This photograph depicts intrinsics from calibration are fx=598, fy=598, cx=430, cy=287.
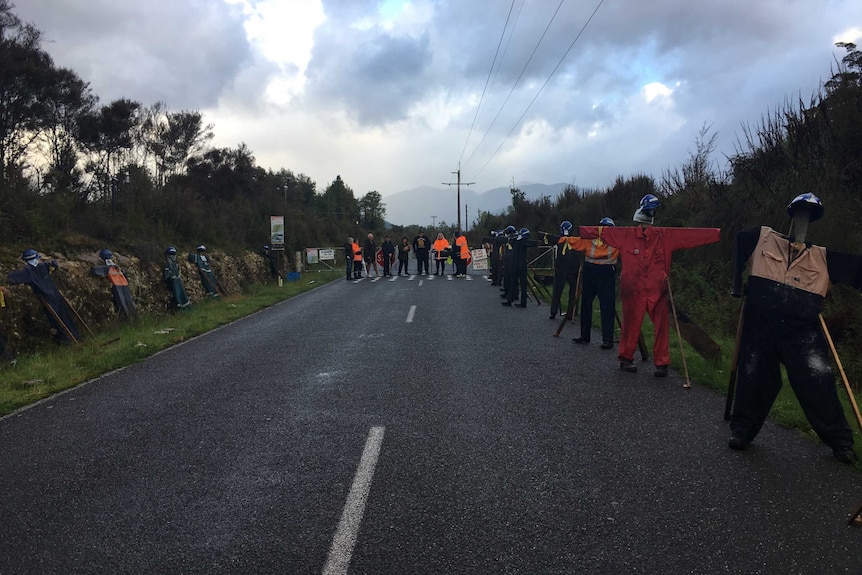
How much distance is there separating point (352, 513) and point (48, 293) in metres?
9.44

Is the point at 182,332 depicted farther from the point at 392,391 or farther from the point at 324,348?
the point at 392,391

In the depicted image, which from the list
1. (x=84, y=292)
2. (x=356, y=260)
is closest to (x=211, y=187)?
(x=356, y=260)

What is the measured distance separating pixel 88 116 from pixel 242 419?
69.1 feet

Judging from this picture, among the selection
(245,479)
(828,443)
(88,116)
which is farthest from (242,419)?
(88,116)

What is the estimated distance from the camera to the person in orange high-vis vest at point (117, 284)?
43.9ft

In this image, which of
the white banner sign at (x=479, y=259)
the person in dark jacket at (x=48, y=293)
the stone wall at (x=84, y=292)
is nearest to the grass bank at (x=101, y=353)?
the person in dark jacket at (x=48, y=293)

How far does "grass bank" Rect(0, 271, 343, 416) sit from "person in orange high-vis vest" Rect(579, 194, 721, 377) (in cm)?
718

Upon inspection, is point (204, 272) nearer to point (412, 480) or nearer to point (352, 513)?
point (412, 480)

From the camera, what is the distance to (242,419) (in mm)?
5789

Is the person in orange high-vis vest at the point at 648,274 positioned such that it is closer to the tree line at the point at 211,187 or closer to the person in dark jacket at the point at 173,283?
→ the tree line at the point at 211,187

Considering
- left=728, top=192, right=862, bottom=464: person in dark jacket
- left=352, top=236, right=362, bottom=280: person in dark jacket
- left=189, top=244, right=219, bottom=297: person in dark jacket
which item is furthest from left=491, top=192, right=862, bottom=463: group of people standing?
left=352, top=236, right=362, bottom=280: person in dark jacket

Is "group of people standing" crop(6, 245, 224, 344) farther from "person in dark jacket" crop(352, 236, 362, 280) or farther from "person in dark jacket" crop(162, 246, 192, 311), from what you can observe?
"person in dark jacket" crop(352, 236, 362, 280)

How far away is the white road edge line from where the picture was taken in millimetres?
3188

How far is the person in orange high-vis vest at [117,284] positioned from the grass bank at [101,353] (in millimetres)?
381
